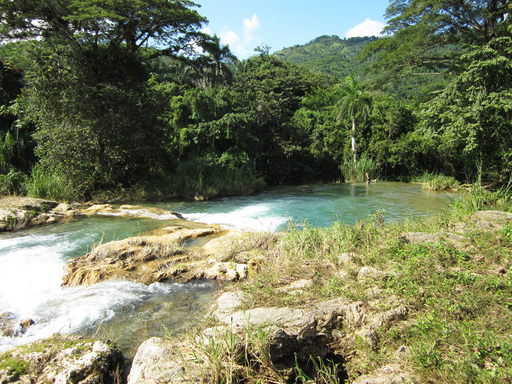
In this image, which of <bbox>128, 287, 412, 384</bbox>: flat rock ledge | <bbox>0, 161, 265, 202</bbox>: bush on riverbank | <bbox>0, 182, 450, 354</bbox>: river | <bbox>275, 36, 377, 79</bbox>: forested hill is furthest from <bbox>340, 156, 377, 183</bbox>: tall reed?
<bbox>275, 36, 377, 79</bbox>: forested hill

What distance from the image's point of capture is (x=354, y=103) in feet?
79.4

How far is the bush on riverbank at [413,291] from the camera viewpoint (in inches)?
92.5

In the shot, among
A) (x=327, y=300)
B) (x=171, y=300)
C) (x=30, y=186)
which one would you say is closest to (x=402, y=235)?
(x=327, y=300)

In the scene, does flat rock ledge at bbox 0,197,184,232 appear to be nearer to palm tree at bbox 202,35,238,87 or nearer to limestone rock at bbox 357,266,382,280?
limestone rock at bbox 357,266,382,280

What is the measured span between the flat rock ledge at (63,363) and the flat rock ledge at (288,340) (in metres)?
0.34

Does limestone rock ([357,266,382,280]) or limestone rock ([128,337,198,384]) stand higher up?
limestone rock ([357,266,382,280])

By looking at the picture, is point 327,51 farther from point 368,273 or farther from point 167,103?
point 368,273

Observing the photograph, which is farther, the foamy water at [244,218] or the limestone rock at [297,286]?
the foamy water at [244,218]

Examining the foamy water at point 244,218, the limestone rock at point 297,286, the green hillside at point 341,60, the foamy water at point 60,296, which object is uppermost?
the green hillside at point 341,60

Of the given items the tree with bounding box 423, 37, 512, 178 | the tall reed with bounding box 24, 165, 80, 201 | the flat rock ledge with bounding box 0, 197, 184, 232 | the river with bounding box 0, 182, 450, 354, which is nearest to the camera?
the river with bounding box 0, 182, 450, 354

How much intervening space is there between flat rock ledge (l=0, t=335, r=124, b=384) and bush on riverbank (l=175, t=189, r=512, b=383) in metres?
1.20

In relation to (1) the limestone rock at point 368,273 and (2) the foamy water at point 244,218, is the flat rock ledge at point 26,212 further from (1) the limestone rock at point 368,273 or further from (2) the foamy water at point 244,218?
(1) the limestone rock at point 368,273

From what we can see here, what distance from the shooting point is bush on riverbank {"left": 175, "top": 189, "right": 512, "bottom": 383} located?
2350mm

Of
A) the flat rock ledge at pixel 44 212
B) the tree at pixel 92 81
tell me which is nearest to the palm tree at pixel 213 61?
the tree at pixel 92 81
